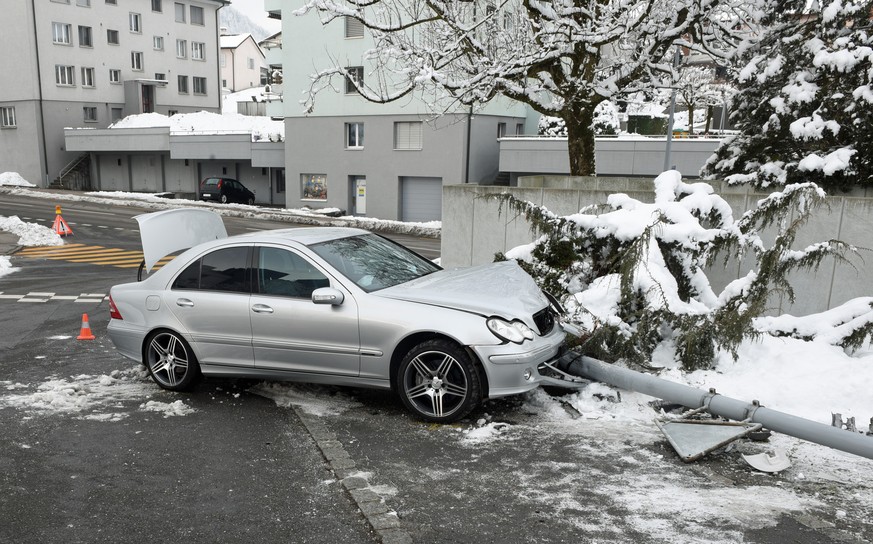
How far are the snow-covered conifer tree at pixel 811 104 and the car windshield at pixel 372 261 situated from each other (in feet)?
19.6

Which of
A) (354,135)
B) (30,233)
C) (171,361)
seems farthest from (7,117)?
(171,361)

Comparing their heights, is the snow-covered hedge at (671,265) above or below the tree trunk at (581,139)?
below

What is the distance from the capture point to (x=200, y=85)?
57.1 meters

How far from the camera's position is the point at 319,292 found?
609cm

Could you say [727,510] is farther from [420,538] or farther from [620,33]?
[620,33]

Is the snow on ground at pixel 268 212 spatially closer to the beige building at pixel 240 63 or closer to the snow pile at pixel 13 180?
the snow pile at pixel 13 180

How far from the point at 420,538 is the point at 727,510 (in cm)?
192

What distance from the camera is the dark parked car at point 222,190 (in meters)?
39.2

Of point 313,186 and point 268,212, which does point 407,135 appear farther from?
point 268,212

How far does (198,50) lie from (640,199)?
54062mm

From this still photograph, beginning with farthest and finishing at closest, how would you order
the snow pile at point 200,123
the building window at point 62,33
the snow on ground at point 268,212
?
the building window at point 62,33
the snow pile at point 200,123
the snow on ground at point 268,212

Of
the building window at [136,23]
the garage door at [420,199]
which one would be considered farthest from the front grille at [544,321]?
the building window at [136,23]

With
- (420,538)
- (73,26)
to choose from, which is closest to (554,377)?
(420,538)

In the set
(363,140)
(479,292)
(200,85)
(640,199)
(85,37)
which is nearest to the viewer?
(479,292)
